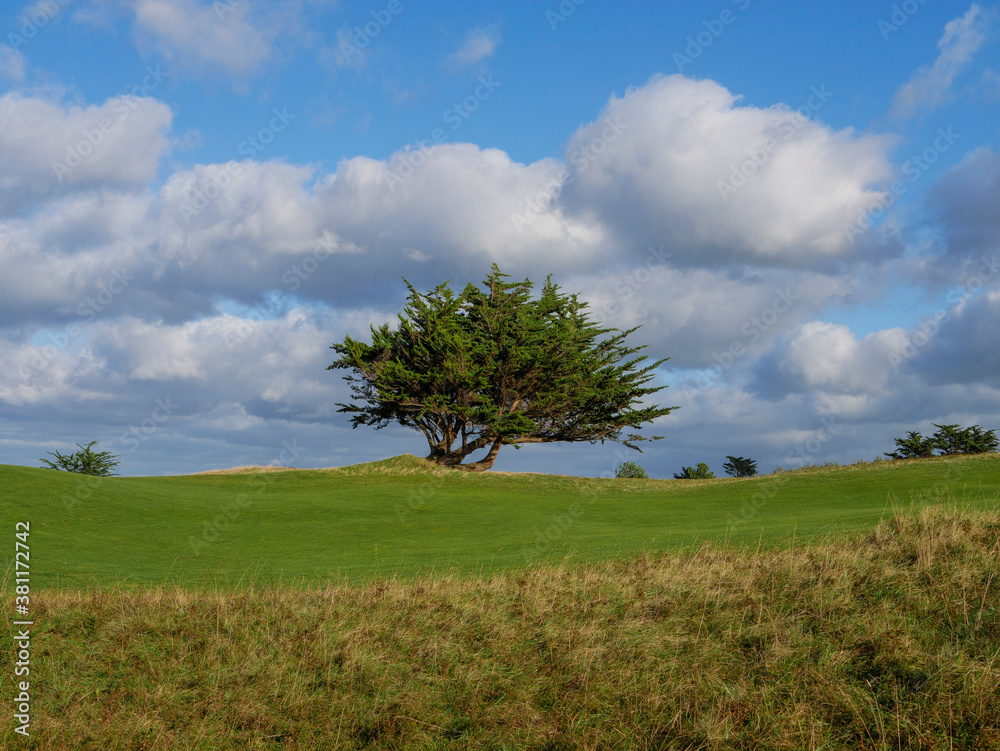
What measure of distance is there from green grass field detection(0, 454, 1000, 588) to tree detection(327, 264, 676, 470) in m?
6.51

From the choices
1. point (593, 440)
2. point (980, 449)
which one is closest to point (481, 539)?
point (593, 440)

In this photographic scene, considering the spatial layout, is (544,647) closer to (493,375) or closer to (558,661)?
(558,661)

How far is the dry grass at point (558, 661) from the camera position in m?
7.00

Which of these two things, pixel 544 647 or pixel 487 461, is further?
pixel 487 461

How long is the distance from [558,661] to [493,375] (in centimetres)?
3511

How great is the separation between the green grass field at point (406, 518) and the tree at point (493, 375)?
651 centimetres

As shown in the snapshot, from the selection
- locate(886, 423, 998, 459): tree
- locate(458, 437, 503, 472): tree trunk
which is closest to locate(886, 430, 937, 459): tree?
locate(886, 423, 998, 459): tree

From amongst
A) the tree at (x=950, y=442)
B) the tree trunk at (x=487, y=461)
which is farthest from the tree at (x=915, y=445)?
the tree trunk at (x=487, y=461)

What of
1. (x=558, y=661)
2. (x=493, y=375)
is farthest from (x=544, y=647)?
(x=493, y=375)

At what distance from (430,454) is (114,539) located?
2785cm

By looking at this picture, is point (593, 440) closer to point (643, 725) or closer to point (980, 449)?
point (980, 449)

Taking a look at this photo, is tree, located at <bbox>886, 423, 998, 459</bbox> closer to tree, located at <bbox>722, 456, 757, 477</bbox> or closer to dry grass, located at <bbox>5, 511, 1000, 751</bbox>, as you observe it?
tree, located at <bbox>722, 456, 757, 477</bbox>

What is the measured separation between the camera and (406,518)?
77.6 ft

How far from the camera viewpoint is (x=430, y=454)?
151 feet
